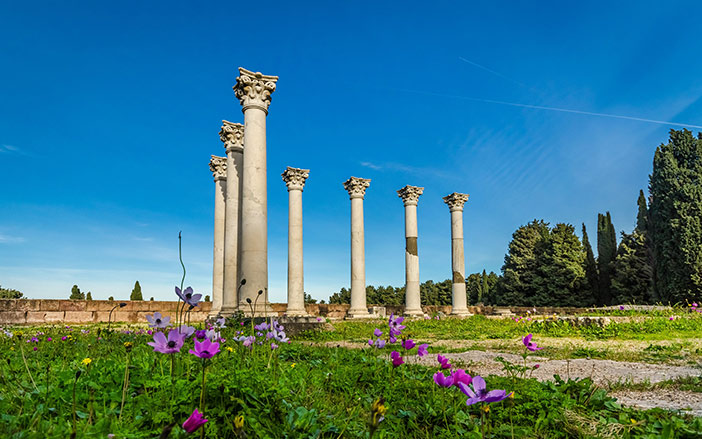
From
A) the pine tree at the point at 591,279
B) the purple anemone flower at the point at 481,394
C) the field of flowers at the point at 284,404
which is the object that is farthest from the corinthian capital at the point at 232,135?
the pine tree at the point at 591,279

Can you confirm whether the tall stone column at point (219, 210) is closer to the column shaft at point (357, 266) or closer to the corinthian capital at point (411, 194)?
the column shaft at point (357, 266)

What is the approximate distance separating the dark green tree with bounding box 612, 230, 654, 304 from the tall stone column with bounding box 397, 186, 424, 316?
2727 cm

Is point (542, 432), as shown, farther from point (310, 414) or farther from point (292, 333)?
point (292, 333)

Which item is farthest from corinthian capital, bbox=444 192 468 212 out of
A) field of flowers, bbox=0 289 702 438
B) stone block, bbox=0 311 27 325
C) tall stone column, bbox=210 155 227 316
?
field of flowers, bbox=0 289 702 438

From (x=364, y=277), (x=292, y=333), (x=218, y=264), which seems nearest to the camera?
(x=292, y=333)

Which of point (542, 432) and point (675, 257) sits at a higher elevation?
point (675, 257)

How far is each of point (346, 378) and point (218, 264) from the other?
20.6 metres

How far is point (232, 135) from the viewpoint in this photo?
21.0 metres

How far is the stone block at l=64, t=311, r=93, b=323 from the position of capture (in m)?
26.2

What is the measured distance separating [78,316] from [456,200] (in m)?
26.5

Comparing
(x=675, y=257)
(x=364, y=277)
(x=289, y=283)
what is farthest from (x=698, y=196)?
(x=289, y=283)

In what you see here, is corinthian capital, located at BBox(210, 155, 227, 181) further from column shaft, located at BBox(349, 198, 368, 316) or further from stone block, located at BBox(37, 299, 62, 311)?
stone block, located at BBox(37, 299, 62, 311)

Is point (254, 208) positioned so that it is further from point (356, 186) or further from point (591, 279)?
point (591, 279)

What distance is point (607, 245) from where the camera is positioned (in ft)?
176
